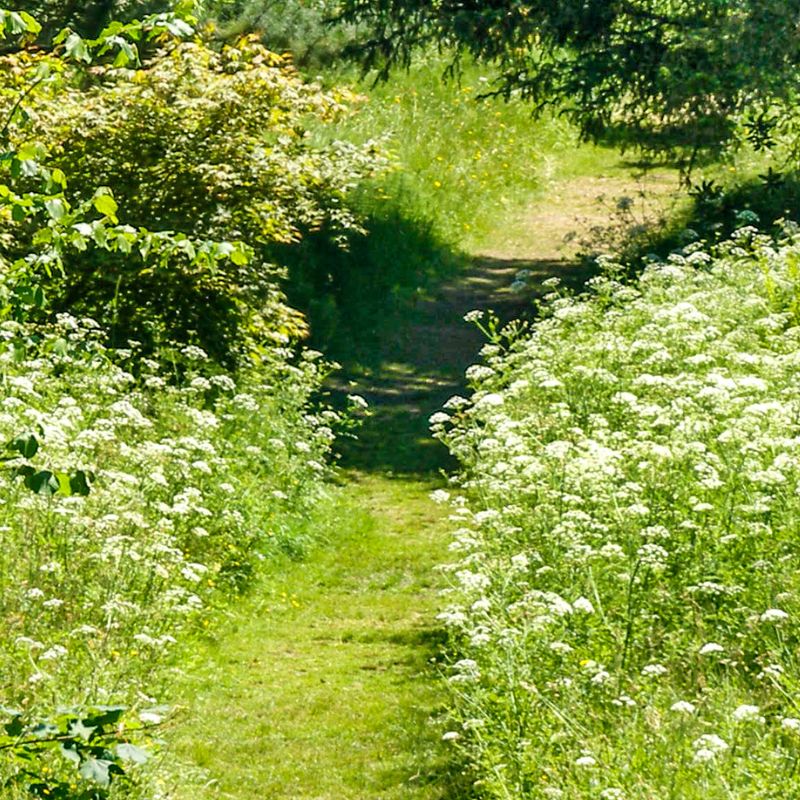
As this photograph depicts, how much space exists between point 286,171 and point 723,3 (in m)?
5.92

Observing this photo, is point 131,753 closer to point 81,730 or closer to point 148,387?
point 81,730

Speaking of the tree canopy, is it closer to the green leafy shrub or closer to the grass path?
the grass path

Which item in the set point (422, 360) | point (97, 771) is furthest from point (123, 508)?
point (422, 360)

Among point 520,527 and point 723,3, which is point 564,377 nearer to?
point 520,527

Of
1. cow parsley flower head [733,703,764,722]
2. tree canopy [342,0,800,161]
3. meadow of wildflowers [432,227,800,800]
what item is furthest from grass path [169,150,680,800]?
tree canopy [342,0,800,161]

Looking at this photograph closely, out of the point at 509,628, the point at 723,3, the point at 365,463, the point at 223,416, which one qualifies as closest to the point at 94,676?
the point at 509,628

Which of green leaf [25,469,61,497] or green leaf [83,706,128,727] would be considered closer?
green leaf [83,706,128,727]

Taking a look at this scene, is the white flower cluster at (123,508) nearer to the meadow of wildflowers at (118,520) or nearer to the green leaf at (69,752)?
the meadow of wildflowers at (118,520)

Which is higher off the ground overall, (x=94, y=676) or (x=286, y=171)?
(x=286, y=171)

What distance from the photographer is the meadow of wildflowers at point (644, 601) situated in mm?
5629

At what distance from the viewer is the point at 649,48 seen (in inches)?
647

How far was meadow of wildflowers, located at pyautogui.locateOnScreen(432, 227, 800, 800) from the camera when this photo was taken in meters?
5.63

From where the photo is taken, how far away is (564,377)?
11.0 metres

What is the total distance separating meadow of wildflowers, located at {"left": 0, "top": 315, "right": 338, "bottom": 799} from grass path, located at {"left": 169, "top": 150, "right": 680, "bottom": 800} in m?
0.38
